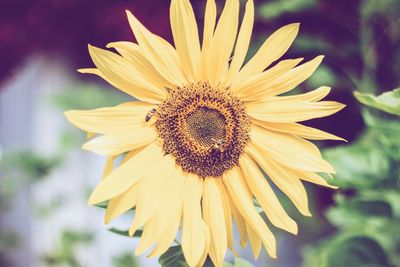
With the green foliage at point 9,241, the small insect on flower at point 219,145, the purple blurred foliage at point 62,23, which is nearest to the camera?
the small insect on flower at point 219,145

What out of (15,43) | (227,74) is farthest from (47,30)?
(227,74)

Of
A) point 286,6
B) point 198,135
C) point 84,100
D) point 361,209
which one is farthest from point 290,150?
point 84,100

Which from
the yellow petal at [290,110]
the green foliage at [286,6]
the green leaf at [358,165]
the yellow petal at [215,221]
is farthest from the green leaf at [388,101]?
the green foliage at [286,6]

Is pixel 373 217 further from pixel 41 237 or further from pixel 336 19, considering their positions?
pixel 41 237

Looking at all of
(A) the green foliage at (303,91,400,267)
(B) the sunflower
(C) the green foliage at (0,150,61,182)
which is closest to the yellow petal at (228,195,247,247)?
(B) the sunflower

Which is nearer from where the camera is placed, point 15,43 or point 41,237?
point 15,43

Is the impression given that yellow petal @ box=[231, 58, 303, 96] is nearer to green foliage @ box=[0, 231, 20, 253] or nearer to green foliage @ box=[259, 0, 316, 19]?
green foliage @ box=[259, 0, 316, 19]

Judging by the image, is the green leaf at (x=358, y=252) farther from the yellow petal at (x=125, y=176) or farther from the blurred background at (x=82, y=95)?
the yellow petal at (x=125, y=176)
